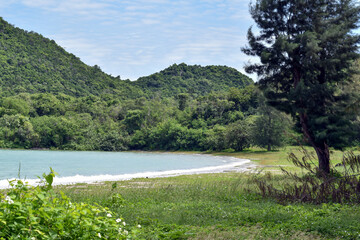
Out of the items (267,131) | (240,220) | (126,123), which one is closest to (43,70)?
(126,123)

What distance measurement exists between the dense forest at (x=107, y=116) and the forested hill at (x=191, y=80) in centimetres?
715

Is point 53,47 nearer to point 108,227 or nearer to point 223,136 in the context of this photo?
point 223,136

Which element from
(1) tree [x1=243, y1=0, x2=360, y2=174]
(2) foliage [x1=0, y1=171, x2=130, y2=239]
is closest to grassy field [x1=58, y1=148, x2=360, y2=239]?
(2) foliage [x1=0, y1=171, x2=130, y2=239]

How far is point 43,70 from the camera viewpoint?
124125mm

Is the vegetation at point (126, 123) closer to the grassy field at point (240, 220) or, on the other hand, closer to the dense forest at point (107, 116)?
the dense forest at point (107, 116)

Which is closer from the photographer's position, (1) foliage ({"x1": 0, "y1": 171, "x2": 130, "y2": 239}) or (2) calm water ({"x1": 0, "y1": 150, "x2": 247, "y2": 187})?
(1) foliage ({"x1": 0, "y1": 171, "x2": 130, "y2": 239})

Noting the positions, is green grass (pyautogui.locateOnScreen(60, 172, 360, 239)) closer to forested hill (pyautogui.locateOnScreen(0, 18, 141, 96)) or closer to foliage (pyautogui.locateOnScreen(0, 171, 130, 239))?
foliage (pyautogui.locateOnScreen(0, 171, 130, 239))

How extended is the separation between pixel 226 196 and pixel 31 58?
131 m

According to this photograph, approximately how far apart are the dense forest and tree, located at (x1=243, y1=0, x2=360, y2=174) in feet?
97.8

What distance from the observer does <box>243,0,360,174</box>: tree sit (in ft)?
60.0

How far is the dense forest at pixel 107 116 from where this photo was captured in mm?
66938

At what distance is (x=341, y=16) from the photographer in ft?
63.3

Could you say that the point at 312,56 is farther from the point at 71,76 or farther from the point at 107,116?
the point at 71,76

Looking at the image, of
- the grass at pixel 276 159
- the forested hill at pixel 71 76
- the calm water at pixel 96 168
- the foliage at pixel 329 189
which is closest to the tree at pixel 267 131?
the grass at pixel 276 159
